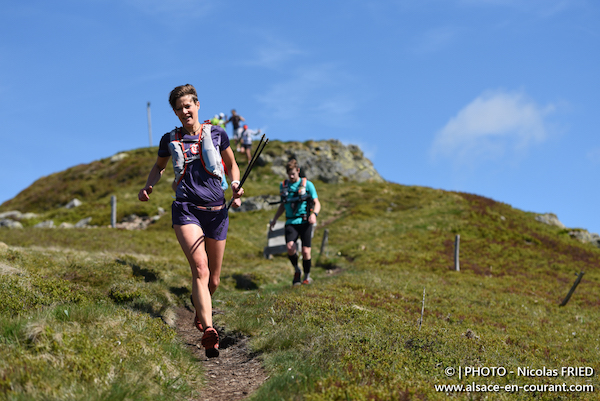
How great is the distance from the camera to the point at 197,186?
6.05m

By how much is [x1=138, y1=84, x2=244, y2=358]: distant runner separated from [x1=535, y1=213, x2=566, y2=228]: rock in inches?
1437

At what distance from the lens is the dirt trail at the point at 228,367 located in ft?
17.5

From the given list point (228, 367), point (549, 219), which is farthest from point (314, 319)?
point (549, 219)

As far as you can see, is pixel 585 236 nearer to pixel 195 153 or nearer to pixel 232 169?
pixel 232 169

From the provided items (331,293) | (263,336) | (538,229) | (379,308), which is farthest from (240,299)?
(538,229)

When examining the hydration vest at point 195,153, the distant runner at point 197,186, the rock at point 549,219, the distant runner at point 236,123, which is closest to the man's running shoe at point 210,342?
the distant runner at point 197,186

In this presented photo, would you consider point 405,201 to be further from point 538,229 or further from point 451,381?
point 451,381

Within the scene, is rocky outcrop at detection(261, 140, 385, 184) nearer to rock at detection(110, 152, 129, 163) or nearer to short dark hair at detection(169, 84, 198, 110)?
rock at detection(110, 152, 129, 163)

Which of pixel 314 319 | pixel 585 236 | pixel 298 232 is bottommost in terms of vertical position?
pixel 314 319

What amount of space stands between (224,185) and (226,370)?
2.49m

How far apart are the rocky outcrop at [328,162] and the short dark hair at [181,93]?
42.1 metres

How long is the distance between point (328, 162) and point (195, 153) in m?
46.8


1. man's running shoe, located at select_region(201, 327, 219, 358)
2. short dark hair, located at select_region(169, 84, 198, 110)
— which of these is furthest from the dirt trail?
short dark hair, located at select_region(169, 84, 198, 110)

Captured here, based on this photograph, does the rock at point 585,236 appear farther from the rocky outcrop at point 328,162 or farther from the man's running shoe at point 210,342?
the man's running shoe at point 210,342
